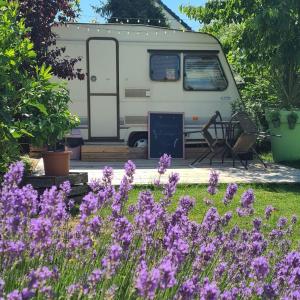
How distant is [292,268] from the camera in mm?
2486

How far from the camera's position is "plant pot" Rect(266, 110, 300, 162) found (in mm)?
10070

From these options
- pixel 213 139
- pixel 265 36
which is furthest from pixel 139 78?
pixel 265 36

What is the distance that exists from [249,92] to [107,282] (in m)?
10.4

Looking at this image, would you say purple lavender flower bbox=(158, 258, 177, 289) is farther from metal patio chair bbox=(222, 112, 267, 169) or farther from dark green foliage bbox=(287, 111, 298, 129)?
dark green foliage bbox=(287, 111, 298, 129)

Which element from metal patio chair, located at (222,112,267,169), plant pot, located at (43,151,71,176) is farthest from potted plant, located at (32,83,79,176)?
metal patio chair, located at (222,112,267,169)

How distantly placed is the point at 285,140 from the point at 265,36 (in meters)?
2.02

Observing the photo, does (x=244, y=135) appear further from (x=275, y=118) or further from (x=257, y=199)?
(x=257, y=199)

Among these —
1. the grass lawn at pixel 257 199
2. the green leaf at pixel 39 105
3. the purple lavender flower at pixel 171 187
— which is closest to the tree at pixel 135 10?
the grass lawn at pixel 257 199

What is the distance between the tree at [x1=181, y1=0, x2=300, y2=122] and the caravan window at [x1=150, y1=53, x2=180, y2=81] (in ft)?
3.66

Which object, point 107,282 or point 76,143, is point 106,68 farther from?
point 107,282

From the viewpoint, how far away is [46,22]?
8.73 metres

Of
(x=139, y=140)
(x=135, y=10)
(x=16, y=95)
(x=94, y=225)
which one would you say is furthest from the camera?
(x=135, y=10)

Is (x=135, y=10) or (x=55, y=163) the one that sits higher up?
(x=135, y=10)

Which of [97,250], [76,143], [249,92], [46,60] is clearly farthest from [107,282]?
[249,92]
